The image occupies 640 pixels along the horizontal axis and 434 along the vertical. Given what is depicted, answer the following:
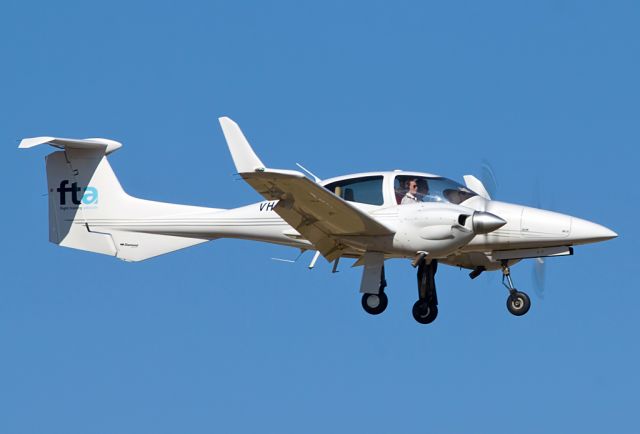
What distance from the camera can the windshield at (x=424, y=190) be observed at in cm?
2562

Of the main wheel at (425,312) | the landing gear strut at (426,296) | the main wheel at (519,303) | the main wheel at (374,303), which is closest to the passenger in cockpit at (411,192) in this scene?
the landing gear strut at (426,296)

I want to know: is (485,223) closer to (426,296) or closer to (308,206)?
(426,296)

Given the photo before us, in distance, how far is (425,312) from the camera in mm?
26188

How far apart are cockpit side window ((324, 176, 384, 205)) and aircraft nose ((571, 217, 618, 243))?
144 inches

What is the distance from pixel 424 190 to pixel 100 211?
24.1ft

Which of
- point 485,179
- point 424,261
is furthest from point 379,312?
point 485,179

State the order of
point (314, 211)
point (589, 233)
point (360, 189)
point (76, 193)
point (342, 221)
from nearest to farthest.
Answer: point (314, 211) < point (342, 221) < point (589, 233) < point (360, 189) < point (76, 193)

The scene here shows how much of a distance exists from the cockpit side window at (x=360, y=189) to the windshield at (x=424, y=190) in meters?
0.36

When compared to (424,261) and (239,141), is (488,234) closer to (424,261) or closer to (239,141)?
(424,261)

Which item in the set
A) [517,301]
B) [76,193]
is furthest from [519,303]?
[76,193]

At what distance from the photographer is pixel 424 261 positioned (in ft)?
85.0

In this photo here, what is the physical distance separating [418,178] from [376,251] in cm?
163

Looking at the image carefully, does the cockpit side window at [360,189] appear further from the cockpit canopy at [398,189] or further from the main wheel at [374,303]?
the main wheel at [374,303]

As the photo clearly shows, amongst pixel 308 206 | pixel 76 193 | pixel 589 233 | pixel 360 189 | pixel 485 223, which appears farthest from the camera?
pixel 76 193
